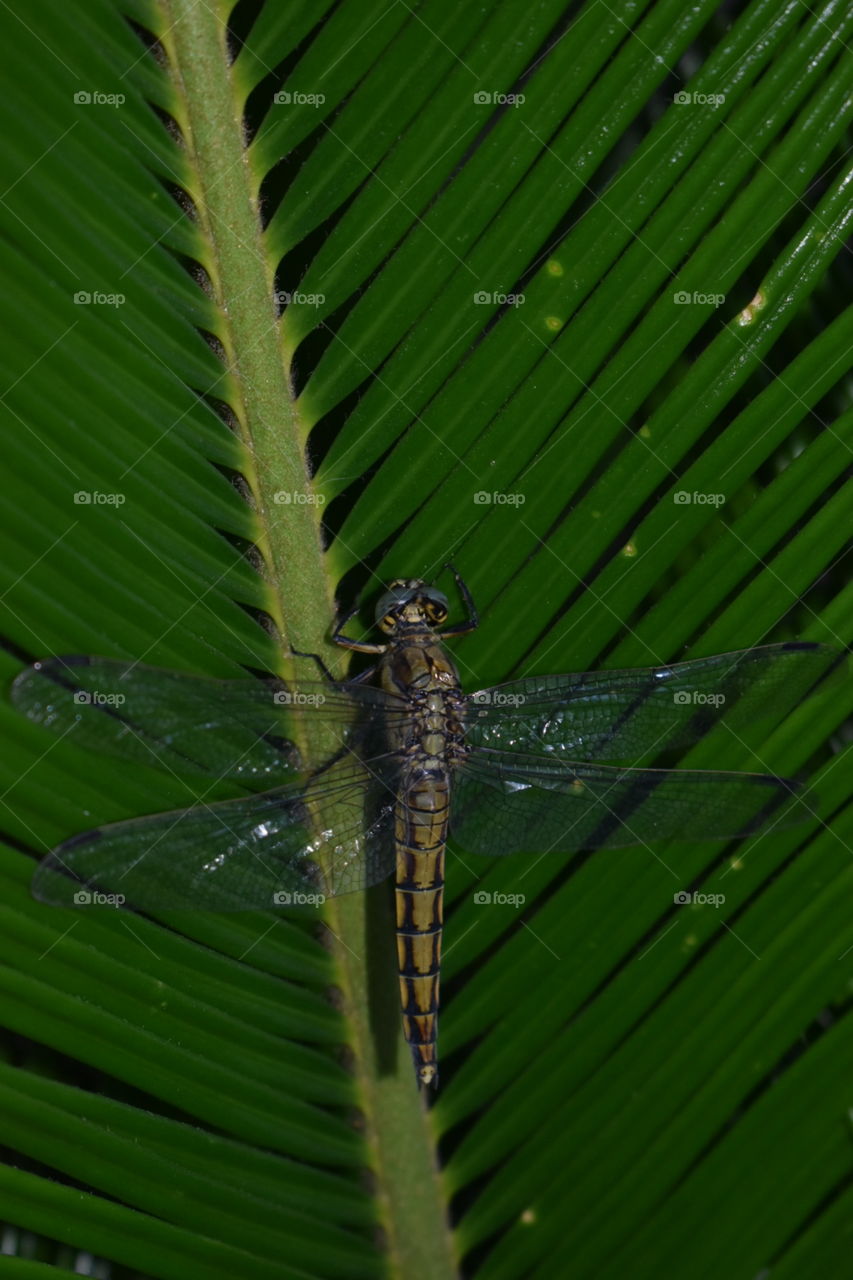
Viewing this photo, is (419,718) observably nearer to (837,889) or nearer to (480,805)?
(480,805)

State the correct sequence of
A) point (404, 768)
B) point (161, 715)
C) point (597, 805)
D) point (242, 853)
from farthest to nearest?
1. point (404, 768)
2. point (597, 805)
3. point (242, 853)
4. point (161, 715)

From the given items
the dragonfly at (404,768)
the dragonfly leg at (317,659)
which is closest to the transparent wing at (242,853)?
the dragonfly at (404,768)

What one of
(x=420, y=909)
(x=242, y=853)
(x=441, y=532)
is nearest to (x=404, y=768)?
(x=420, y=909)

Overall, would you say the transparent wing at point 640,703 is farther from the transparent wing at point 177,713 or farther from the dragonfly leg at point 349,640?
the transparent wing at point 177,713

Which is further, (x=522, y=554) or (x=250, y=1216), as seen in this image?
(x=522, y=554)

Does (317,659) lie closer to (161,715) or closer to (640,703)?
(161,715)

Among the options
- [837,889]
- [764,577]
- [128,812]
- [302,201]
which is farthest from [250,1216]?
[302,201]

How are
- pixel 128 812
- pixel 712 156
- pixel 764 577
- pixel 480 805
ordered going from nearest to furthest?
pixel 128 812, pixel 712 156, pixel 764 577, pixel 480 805
